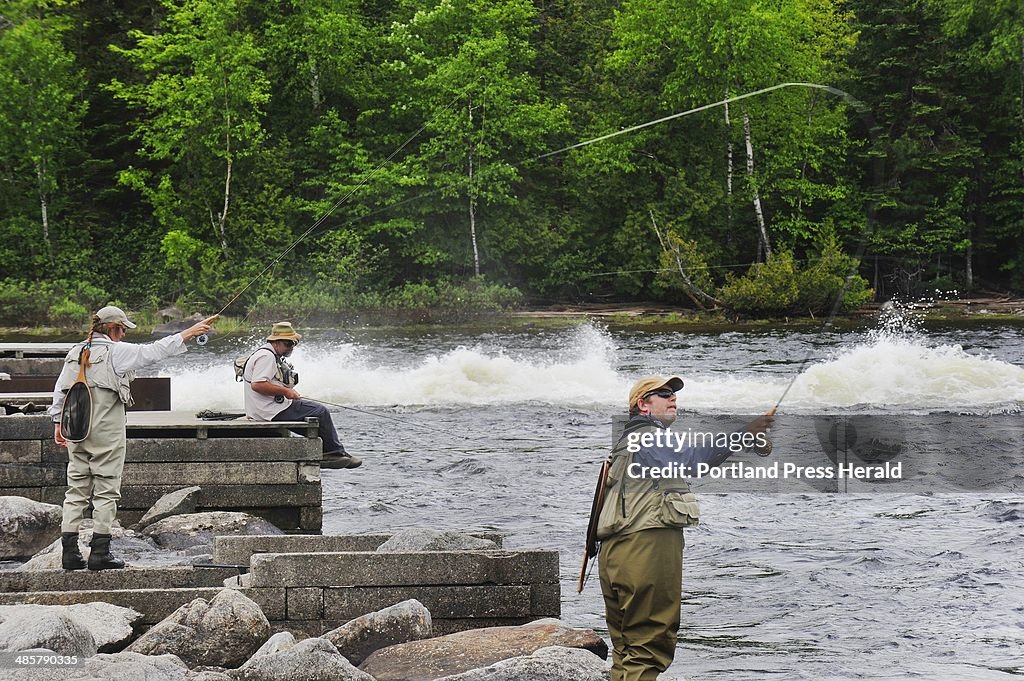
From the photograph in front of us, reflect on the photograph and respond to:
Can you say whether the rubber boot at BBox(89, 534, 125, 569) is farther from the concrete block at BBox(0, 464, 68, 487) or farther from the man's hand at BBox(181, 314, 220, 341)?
the concrete block at BBox(0, 464, 68, 487)

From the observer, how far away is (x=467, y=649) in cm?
741

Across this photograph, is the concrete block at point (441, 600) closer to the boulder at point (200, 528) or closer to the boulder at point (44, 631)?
the boulder at point (44, 631)

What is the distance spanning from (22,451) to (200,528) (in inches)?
76.3

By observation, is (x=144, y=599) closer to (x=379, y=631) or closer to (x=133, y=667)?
(x=133, y=667)

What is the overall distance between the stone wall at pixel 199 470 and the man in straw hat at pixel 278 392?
1.55 ft

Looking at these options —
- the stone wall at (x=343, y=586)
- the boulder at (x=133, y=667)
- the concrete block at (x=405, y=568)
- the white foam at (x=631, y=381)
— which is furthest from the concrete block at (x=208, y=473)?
the white foam at (x=631, y=381)

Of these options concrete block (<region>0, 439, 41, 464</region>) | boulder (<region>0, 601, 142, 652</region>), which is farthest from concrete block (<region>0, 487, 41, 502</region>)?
boulder (<region>0, 601, 142, 652</region>)

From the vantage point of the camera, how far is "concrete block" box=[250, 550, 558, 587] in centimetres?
789

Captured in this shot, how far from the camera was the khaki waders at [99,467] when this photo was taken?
8219 millimetres

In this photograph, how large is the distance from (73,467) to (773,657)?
14.5 feet

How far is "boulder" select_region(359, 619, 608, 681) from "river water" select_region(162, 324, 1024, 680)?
758 mm

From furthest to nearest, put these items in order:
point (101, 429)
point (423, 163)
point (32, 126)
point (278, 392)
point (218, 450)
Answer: point (423, 163) < point (32, 126) < point (278, 392) < point (218, 450) < point (101, 429)

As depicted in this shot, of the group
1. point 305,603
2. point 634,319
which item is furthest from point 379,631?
point 634,319

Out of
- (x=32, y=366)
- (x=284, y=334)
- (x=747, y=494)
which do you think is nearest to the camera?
(x=284, y=334)
